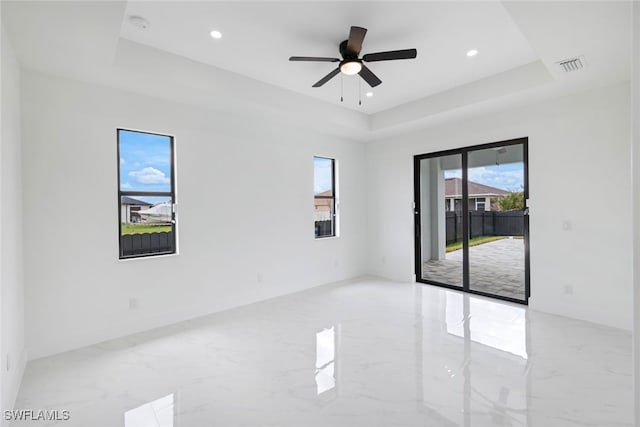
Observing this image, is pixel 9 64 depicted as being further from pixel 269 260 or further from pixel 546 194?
pixel 546 194

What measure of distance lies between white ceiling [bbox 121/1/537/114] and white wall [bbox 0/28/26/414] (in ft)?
3.35

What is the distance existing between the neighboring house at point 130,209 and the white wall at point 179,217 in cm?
15

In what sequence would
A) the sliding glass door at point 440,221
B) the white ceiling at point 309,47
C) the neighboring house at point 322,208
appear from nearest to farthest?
1. the white ceiling at point 309,47
2. the sliding glass door at point 440,221
3. the neighboring house at point 322,208

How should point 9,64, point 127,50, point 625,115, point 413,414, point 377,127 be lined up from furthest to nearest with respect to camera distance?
point 377,127 → point 625,115 → point 127,50 → point 9,64 → point 413,414

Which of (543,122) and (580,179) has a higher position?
(543,122)

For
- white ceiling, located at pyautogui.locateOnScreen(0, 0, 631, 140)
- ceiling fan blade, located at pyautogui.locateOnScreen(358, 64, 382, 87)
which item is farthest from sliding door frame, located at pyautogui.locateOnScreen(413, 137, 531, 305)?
ceiling fan blade, located at pyautogui.locateOnScreen(358, 64, 382, 87)

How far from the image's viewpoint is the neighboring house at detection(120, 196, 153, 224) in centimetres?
351

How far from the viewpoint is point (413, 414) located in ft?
6.84

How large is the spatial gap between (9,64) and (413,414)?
393cm

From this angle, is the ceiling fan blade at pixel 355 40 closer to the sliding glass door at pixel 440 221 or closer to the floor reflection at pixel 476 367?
the floor reflection at pixel 476 367

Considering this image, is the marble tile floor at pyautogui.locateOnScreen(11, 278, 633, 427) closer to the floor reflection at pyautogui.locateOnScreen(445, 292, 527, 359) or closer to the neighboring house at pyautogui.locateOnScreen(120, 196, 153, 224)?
the floor reflection at pyautogui.locateOnScreen(445, 292, 527, 359)

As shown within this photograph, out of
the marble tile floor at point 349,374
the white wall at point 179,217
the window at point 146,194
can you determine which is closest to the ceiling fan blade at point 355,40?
the white wall at point 179,217

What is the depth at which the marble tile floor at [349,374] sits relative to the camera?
2.08 m

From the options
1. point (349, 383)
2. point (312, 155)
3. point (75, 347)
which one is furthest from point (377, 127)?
point (75, 347)
